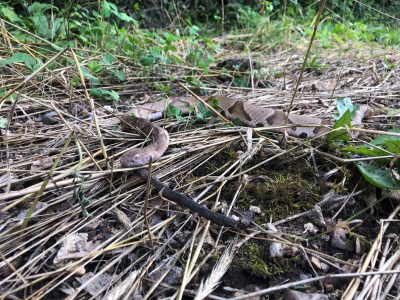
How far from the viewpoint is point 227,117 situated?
295 cm

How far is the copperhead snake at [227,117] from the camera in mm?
2102

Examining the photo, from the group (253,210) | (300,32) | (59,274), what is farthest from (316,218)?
(300,32)

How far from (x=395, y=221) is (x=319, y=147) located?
63 cm

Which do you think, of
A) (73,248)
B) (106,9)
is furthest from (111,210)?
(106,9)

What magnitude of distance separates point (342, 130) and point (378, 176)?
37cm

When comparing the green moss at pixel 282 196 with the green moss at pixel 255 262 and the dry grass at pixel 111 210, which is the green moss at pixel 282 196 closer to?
the dry grass at pixel 111 210

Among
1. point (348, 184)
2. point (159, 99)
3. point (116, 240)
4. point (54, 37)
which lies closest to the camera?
point (116, 240)

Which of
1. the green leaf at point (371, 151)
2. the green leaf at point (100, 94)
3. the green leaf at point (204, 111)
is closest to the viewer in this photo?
the green leaf at point (371, 151)

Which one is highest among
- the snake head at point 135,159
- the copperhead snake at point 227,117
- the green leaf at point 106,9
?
the green leaf at point 106,9

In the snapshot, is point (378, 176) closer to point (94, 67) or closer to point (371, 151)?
point (371, 151)

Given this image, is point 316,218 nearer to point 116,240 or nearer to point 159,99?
point 116,240

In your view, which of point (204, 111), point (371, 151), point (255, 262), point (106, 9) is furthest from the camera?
point (106, 9)

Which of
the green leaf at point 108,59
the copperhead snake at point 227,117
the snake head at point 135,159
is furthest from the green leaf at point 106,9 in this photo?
the snake head at point 135,159

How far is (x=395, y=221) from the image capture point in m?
1.71
